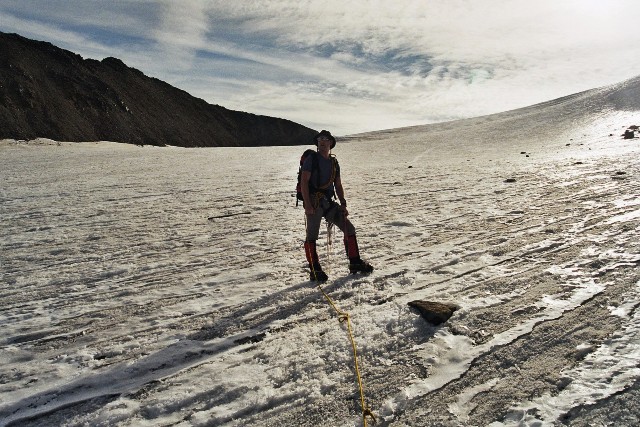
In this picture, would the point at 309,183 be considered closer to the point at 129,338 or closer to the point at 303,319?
the point at 303,319

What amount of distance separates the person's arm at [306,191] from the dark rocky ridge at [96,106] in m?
38.6

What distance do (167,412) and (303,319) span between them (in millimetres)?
1660

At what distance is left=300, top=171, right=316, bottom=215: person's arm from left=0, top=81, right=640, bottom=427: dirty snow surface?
97cm

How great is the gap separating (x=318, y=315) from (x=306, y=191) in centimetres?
160

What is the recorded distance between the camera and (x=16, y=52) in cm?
5178

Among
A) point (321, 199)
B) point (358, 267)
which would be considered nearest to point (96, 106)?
point (321, 199)

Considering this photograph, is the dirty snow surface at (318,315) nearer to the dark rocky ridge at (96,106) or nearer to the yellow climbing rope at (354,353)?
the yellow climbing rope at (354,353)

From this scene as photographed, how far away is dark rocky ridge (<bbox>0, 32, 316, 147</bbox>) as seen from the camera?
144ft

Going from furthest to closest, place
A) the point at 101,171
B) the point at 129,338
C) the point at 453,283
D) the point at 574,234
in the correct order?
the point at 101,171 < the point at 574,234 < the point at 453,283 < the point at 129,338

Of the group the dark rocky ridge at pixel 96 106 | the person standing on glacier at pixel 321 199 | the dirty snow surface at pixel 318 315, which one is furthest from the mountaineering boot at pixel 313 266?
the dark rocky ridge at pixel 96 106

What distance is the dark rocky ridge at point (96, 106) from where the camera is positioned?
144 ft

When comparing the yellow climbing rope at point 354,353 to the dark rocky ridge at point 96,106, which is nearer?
the yellow climbing rope at point 354,353

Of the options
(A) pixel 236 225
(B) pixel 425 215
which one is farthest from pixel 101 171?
(B) pixel 425 215

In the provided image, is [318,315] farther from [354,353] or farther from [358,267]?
[358,267]
